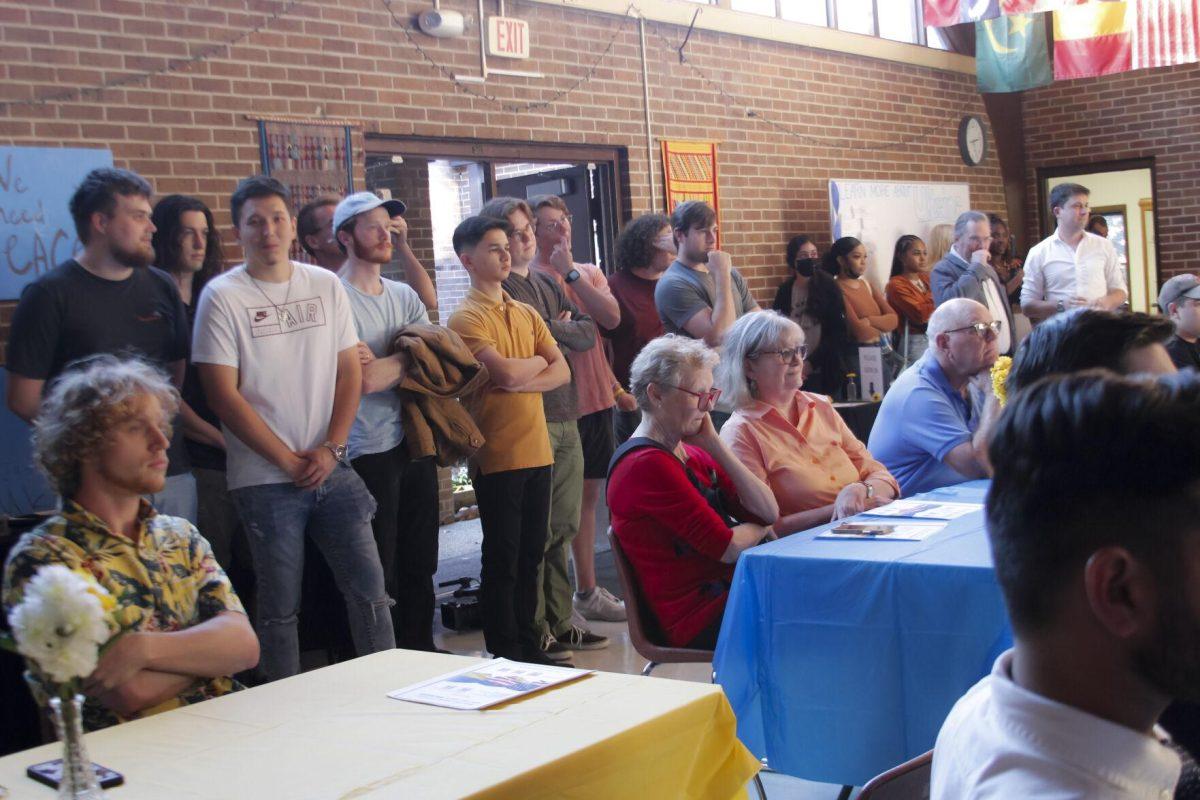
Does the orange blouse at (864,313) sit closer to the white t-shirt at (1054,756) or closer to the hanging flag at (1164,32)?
the hanging flag at (1164,32)

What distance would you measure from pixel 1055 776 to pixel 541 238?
4.73m

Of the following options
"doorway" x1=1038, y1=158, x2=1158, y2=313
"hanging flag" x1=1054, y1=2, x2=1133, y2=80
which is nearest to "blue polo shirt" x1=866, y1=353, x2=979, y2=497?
"hanging flag" x1=1054, y1=2, x2=1133, y2=80

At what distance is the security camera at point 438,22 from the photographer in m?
6.44

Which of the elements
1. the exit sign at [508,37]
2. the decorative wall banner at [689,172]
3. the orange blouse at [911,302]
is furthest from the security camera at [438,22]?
the orange blouse at [911,302]

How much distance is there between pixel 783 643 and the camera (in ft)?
10.00

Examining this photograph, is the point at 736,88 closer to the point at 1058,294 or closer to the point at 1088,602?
the point at 1058,294

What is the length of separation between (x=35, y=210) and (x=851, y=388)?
15.1ft

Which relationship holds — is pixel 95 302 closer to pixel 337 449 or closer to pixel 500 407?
pixel 337 449

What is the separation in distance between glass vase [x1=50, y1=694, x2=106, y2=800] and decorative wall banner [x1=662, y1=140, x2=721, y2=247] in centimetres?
651

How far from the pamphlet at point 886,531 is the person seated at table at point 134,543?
4.86ft

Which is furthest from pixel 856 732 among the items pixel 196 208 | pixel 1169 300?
pixel 1169 300

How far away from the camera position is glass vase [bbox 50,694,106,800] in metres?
1.65

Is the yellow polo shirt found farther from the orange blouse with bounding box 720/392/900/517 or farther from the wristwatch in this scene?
the orange blouse with bounding box 720/392/900/517

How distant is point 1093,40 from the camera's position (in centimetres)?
1007
